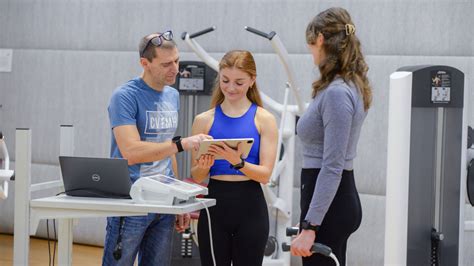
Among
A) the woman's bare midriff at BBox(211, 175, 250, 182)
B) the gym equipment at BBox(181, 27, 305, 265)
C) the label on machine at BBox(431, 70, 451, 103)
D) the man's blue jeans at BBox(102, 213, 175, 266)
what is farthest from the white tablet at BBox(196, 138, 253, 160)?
the gym equipment at BBox(181, 27, 305, 265)

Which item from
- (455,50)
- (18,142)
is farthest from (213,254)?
(455,50)

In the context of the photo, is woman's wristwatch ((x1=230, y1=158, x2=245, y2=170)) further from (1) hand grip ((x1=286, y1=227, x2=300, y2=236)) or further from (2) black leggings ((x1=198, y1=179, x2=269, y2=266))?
(1) hand grip ((x1=286, y1=227, x2=300, y2=236))

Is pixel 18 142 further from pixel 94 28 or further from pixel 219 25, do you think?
pixel 94 28

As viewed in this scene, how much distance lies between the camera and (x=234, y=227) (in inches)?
118

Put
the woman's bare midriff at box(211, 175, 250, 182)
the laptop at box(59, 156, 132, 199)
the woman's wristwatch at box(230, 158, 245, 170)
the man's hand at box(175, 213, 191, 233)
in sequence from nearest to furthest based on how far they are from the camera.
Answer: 1. the laptop at box(59, 156, 132, 199)
2. the woman's wristwatch at box(230, 158, 245, 170)
3. the woman's bare midriff at box(211, 175, 250, 182)
4. the man's hand at box(175, 213, 191, 233)

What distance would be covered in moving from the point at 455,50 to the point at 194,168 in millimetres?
2464

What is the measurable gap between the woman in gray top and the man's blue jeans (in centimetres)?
64

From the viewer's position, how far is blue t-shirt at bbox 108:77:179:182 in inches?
117

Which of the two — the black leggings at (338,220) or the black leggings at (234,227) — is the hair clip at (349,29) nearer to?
the black leggings at (338,220)

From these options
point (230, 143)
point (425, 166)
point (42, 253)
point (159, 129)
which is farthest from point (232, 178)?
point (42, 253)

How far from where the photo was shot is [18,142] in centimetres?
285

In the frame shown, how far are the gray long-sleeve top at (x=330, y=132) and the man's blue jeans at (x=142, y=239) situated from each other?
0.71m

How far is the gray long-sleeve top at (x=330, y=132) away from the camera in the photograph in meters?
2.56

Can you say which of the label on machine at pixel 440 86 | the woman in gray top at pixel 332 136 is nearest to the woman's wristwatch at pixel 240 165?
the woman in gray top at pixel 332 136
